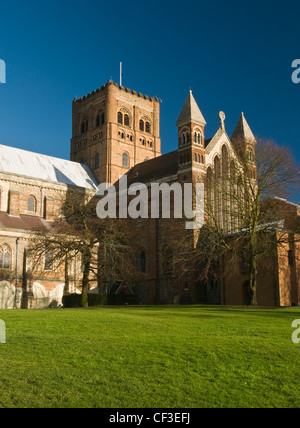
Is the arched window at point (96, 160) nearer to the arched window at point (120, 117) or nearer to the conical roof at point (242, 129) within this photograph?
the arched window at point (120, 117)

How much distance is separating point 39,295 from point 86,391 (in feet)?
109

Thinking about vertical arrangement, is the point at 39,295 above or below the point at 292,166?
below

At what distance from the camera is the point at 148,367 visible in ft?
41.1

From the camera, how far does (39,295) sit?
4284 cm

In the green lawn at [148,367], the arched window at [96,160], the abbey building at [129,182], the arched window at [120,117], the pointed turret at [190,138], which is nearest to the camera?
the green lawn at [148,367]

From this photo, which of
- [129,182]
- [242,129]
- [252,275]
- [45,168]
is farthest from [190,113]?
[252,275]

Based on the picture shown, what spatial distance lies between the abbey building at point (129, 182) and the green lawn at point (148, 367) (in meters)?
18.8

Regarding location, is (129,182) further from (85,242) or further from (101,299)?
(85,242)

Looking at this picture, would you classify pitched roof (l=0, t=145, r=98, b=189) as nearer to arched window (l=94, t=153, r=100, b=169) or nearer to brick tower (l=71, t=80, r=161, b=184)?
arched window (l=94, t=153, r=100, b=169)

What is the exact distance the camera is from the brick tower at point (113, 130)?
6122 cm

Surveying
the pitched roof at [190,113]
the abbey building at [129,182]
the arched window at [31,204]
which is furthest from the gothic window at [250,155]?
the arched window at [31,204]
